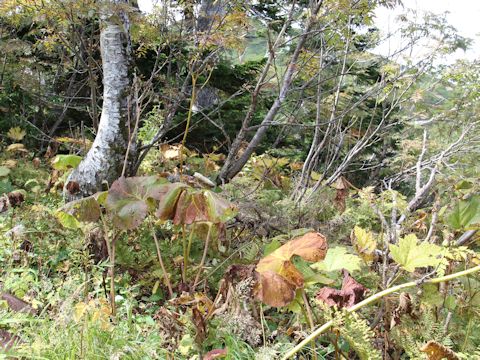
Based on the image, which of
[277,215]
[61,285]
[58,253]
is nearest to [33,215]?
[58,253]

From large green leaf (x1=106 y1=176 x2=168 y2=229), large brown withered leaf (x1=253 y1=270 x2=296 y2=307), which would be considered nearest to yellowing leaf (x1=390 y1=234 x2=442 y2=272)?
large brown withered leaf (x1=253 y1=270 x2=296 y2=307)

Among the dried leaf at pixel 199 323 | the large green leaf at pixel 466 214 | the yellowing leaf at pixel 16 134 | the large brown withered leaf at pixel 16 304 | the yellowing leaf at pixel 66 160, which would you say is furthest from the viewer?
the yellowing leaf at pixel 16 134

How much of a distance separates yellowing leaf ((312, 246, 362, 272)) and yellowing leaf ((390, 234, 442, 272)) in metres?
0.18

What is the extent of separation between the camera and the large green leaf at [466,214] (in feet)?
5.97

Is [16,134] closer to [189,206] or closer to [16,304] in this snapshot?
[16,304]

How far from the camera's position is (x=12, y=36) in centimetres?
587

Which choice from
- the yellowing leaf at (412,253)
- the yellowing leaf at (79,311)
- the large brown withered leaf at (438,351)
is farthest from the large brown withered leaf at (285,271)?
the yellowing leaf at (79,311)

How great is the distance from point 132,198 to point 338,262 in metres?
0.94

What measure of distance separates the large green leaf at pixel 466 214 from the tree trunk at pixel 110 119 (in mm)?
2378

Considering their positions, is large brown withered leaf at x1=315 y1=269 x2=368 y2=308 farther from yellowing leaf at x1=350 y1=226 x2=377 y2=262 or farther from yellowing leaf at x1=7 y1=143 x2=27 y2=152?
yellowing leaf at x1=7 y1=143 x2=27 y2=152

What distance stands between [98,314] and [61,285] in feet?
2.14

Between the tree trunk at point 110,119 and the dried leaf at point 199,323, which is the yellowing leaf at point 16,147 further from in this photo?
the dried leaf at point 199,323

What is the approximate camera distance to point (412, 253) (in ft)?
4.76

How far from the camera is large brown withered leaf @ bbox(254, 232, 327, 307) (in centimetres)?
151
